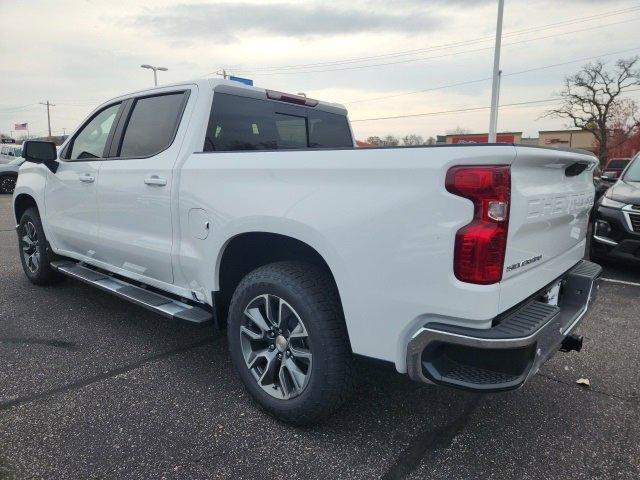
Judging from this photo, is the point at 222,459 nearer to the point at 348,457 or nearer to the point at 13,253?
the point at 348,457

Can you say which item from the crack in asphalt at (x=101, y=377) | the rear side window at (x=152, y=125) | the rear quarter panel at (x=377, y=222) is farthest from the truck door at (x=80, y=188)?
the rear quarter panel at (x=377, y=222)

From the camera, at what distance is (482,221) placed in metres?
1.91

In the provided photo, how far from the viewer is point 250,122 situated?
3529mm

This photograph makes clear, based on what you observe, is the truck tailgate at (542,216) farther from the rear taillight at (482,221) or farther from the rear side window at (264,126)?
the rear side window at (264,126)

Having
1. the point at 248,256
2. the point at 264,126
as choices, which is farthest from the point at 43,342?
the point at 264,126

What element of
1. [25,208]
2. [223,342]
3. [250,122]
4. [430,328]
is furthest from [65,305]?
[430,328]

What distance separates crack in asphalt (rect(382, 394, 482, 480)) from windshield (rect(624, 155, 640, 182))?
5359 millimetres

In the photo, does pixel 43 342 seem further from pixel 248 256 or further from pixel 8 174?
pixel 8 174

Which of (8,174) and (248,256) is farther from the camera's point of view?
(8,174)

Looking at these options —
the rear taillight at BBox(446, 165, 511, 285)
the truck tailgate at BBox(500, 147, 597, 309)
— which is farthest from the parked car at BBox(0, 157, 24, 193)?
the rear taillight at BBox(446, 165, 511, 285)

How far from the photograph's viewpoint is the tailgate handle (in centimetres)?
251

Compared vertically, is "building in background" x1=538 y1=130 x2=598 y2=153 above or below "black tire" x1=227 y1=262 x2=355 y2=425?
above

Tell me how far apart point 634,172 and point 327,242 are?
20.5 feet

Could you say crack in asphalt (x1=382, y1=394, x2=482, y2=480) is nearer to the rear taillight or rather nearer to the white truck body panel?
the white truck body panel
